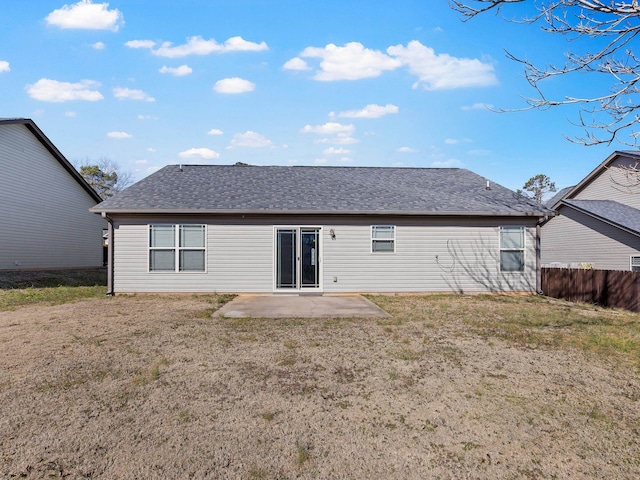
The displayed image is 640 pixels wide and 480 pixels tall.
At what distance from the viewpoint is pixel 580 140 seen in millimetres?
5652

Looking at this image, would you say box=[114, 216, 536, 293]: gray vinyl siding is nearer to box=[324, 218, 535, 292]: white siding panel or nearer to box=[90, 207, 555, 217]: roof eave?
box=[324, 218, 535, 292]: white siding panel

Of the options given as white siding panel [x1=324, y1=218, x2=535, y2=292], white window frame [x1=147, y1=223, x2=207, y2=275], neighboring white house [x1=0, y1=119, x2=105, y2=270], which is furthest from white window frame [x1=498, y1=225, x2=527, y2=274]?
neighboring white house [x1=0, y1=119, x2=105, y2=270]

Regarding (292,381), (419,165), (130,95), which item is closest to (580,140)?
(292,381)

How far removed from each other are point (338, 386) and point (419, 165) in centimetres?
1512

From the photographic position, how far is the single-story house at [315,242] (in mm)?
11656

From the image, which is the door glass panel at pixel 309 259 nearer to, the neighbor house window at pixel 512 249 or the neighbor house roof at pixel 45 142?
the neighbor house window at pixel 512 249

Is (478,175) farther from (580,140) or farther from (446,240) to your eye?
(580,140)

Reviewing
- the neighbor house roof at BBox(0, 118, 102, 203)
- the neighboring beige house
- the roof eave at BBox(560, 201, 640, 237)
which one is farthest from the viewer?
the neighbor house roof at BBox(0, 118, 102, 203)

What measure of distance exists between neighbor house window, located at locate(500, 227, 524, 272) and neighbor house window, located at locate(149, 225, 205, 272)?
10073 millimetres

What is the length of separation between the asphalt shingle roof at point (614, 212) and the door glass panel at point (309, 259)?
41.8 feet

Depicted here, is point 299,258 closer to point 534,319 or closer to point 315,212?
point 315,212

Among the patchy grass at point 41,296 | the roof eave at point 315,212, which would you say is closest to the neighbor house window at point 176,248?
the roof eave at point 315,212

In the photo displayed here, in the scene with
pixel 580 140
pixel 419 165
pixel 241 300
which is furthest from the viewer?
pixel 419 165

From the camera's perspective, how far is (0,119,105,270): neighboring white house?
53.9ft
